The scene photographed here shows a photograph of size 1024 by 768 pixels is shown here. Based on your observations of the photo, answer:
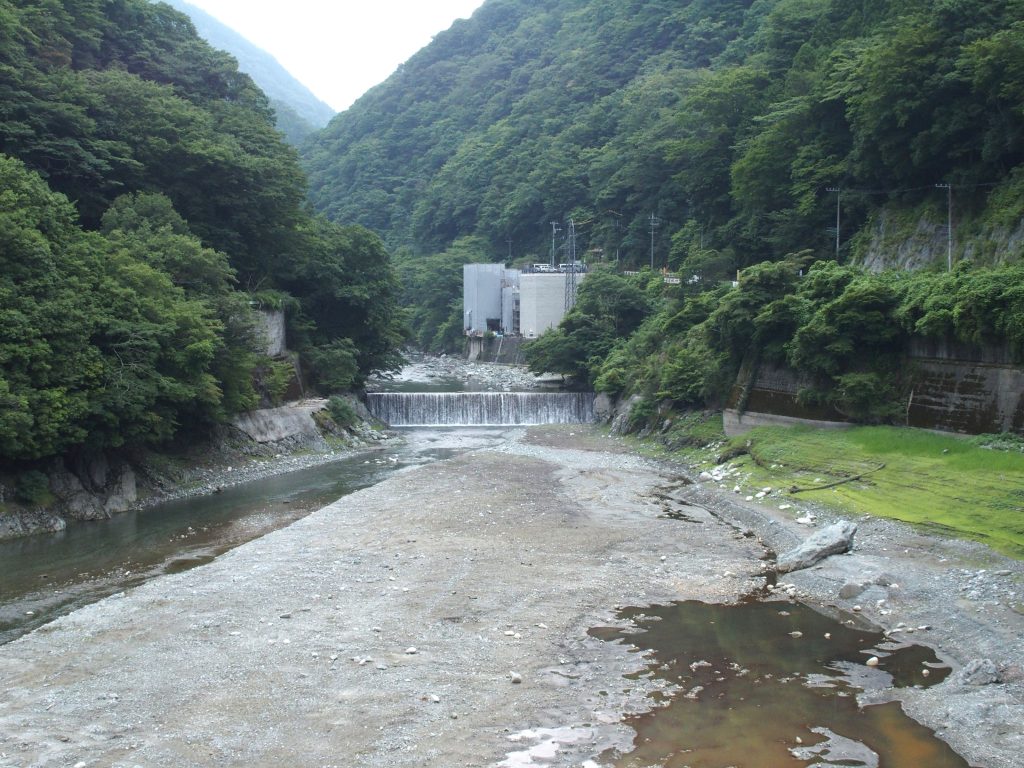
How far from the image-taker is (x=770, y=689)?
14.5 m

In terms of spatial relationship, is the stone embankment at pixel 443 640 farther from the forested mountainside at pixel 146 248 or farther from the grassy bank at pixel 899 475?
the forested mountainside at pixel 146 248

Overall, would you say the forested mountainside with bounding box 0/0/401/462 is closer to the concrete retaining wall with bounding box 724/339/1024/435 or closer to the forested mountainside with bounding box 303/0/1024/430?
the forested mountainside with bounding box 303/0/1024/430

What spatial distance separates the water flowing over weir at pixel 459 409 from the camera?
56812 millimetres

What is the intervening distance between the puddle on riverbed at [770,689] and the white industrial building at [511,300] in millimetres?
66197

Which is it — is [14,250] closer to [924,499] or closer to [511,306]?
[924,499]

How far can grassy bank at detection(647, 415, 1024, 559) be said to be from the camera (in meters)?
22.1

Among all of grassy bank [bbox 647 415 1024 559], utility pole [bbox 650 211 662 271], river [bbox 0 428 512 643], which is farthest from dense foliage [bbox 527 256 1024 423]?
utility pole [bbox 650 211 662 271]

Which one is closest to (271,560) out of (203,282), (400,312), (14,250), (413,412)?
(14,250)

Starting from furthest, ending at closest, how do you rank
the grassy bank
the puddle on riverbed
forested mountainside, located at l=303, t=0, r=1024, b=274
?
1. forested mountainside, located at l=303, t=0, r=1024, b=274
2. the grassy bank
3. the puddle on riverbed

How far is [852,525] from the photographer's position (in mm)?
22500

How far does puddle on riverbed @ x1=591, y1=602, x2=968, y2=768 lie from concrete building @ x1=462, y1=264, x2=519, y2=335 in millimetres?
77742

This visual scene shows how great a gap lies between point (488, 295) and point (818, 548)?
251 ft

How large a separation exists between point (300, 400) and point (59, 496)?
2123cm

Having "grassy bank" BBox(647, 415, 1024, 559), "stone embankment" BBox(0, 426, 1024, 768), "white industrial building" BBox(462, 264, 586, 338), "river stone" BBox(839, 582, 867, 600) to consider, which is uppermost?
"white industrial building" BBox(462, 264, 586, 338)
